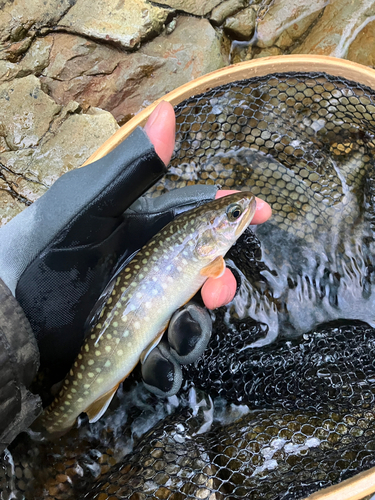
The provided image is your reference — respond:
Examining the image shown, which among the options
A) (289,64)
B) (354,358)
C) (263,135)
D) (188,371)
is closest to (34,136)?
(263,135)

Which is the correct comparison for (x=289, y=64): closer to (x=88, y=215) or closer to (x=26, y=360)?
(x=88, y=215)

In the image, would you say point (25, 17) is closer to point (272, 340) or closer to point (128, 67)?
point (128, 67)

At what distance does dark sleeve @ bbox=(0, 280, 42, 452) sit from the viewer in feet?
3.69

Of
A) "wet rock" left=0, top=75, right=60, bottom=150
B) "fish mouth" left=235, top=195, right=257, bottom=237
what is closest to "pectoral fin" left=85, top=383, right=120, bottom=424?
"fish mouth" left=235, top=195, right=257, bottom=237

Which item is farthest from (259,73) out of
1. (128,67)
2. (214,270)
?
(128,67)

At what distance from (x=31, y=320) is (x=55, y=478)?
0.70 metres

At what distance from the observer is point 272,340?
170 cm

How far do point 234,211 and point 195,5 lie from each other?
1.62m

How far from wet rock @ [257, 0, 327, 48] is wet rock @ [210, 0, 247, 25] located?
7.2 inches

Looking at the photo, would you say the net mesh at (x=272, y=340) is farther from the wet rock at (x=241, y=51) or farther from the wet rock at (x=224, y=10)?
the wet rock at (x=224, y=10)

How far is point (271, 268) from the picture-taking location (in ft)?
5.89

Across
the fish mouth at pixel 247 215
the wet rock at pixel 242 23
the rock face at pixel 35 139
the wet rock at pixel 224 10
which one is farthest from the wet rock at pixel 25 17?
the fish mouth at pixel 247 215

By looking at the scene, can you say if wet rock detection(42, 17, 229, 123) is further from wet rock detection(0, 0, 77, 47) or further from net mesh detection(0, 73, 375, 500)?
net mesh detection(0, 73, 375, 500)

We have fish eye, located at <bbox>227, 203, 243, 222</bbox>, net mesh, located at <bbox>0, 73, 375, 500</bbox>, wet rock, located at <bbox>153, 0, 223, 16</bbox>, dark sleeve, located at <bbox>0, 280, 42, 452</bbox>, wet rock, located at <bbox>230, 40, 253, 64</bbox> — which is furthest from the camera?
wet rock, located at <bbox>230, 40, 253, 64</bbox>
